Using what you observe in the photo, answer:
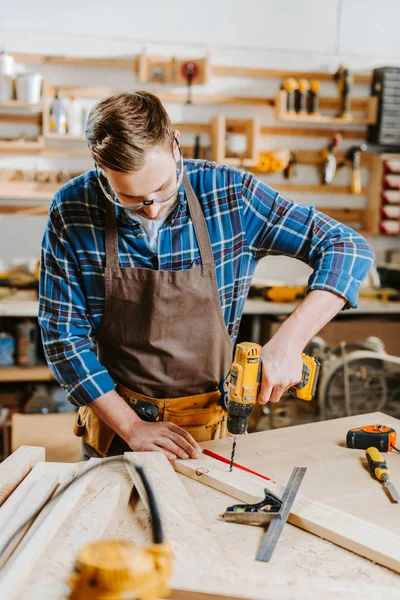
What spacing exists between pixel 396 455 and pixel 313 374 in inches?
12.8

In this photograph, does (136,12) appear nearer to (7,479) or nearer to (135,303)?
(135,303)

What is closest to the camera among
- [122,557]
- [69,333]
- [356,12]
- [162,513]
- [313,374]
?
[122,557]

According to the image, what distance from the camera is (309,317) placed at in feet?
5.01

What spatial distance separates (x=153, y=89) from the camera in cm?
408

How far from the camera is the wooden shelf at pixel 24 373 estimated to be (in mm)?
3500

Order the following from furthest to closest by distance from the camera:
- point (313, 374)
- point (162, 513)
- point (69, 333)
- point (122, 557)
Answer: point (69, 333)
point (313, 374)
point (162, 513)
point (122, 557)

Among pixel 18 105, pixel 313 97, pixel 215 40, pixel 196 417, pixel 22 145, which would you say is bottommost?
pixel 196 417

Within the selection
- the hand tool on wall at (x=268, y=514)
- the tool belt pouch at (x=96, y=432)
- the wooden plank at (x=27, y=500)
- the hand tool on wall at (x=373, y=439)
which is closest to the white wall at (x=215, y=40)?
the tool belt pouch at (x=96, y=432)

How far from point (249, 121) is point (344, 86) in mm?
701

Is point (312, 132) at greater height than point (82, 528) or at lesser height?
greater

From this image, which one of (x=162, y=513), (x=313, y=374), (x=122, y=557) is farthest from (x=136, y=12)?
(x=122, y=557)

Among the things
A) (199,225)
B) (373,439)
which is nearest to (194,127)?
(199,225)

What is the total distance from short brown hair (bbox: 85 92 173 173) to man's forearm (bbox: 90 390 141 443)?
609 millimetres

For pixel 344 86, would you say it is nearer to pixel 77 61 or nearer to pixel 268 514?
pixel 77 61
